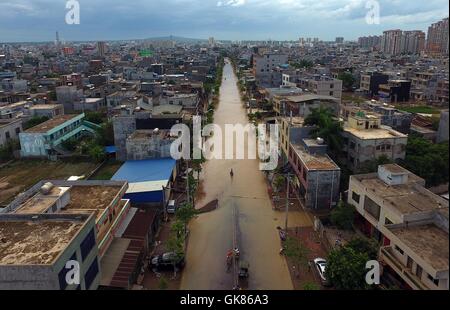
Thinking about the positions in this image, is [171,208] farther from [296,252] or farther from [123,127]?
[123,127]

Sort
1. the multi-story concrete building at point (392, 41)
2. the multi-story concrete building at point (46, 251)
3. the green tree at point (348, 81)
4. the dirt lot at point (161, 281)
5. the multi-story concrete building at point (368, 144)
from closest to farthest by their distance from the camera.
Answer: the multi-story concrete building at point (46, 251), the dirt lot at point (161, 281), the multi-story concrete building at point (368, 144), the green tree at point (348, 81), the multi-story concrete building at point (392, 41)

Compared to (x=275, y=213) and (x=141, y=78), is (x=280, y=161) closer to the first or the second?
(x=275, y=213)

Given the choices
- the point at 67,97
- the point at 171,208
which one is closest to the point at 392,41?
the point at 67,97

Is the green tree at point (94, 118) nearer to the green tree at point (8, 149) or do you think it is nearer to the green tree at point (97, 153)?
the green tree at point (8, 149)

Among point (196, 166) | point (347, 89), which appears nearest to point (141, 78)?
point (347, 89)

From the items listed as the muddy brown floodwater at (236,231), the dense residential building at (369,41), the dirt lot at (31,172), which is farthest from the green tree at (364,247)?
the dense residential building at (369,41)

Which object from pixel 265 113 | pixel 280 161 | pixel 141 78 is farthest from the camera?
pixel 141 78
